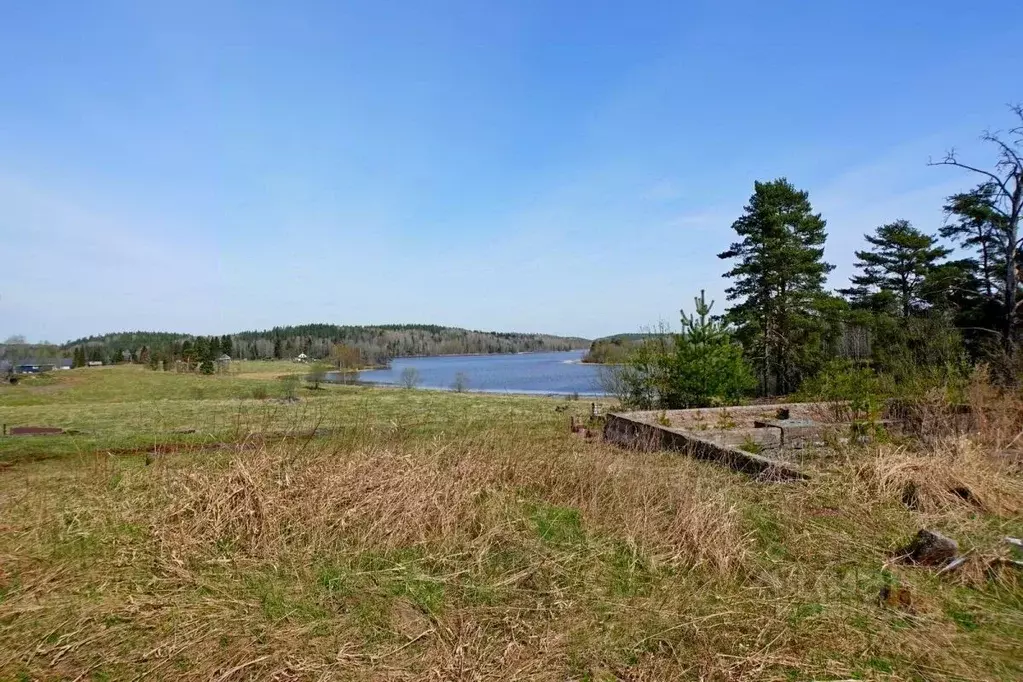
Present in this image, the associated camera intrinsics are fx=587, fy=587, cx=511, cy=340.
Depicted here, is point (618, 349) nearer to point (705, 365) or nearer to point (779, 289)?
point (705, 365)

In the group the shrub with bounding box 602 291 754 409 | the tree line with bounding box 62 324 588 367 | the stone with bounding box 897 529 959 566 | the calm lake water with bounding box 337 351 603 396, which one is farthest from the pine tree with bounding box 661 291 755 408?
the tree line with bounding box 62 324 588 367

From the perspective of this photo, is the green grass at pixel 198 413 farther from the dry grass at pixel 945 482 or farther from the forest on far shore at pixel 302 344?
the forest on far shore at pixel 302 344

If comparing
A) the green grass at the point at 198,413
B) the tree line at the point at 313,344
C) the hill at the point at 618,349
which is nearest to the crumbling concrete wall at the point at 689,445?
the green grass at the point at 198,413

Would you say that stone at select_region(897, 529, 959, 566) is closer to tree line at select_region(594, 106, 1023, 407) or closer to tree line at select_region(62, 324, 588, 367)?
tree line at select_region(594, 106, 1023, 407)

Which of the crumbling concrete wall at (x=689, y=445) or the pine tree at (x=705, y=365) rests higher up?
the pine tree at (x=705, y=365)

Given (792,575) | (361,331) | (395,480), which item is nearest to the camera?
(792,575)

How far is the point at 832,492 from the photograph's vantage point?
20.0 ft

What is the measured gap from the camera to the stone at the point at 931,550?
447cm

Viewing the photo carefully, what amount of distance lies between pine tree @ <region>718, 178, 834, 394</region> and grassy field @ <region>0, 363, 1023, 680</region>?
69.8 feet

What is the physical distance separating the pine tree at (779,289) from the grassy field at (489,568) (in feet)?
69.8

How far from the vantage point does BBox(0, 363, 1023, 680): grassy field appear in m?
3.19

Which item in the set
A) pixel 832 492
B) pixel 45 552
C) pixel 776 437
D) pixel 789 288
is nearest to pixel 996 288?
pixel 789 288

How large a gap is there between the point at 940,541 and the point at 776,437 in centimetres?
601

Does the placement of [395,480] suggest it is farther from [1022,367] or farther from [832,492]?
[1022,367]
